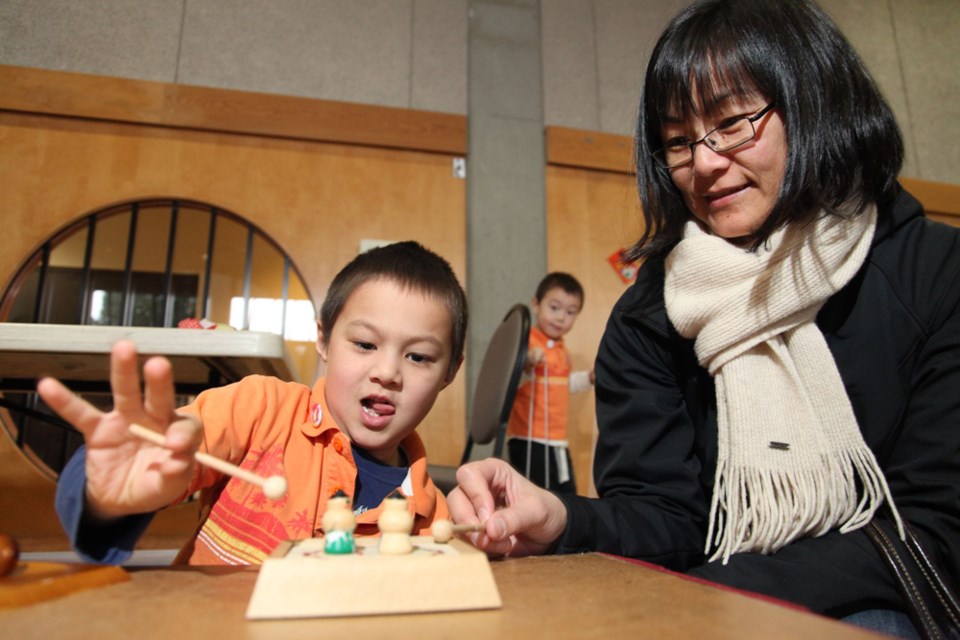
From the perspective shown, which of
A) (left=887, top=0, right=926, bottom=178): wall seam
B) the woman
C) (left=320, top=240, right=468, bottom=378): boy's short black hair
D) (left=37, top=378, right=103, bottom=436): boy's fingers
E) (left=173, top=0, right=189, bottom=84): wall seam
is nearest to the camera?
(left=37, top=378, right=103, bottom=436): boy's fingers

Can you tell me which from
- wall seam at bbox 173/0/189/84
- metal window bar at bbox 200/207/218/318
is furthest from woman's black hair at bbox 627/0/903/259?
wall seam at bbox 173/0/189/84

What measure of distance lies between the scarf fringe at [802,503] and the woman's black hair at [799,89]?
13.4 inches

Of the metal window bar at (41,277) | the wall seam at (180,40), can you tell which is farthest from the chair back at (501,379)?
the wall seam at (180,40)

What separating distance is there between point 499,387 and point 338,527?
4.02 feet

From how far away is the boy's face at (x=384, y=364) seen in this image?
0.94 meters

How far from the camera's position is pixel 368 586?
409 mm

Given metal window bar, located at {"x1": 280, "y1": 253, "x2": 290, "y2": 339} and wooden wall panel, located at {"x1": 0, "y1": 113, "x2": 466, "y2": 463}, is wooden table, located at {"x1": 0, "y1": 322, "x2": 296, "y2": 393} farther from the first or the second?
wooden wall panel, located at {"x1": 0, "y1": 113, "x2": 466, "y2": 463}

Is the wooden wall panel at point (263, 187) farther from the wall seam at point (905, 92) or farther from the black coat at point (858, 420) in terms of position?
the wall seam at point (905, 92)

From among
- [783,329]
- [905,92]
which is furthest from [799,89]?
[905,92]

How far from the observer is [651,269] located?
1.12m

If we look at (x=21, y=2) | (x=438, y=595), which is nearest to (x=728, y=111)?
(x=438, y=595)

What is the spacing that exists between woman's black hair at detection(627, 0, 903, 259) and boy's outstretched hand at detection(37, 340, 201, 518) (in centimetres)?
80

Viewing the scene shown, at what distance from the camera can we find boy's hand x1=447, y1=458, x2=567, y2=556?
674 millimetres

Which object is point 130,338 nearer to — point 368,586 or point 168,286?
point 368,586
